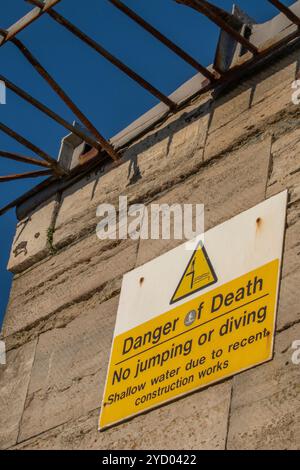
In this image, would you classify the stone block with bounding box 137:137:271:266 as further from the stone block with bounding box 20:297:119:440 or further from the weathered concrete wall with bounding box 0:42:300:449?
the stone block with bounding box 20:297:119:440

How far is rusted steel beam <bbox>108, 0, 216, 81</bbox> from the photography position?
6531mm

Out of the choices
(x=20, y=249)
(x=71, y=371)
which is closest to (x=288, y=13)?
(x=71, y=371)

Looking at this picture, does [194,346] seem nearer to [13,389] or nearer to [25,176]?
[13,389]

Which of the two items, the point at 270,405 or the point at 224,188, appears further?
the point at 224,188

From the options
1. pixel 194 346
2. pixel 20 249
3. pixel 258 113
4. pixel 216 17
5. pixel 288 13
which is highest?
pixel 216 17

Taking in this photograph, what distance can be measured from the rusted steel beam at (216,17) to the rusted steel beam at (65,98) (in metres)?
1.12

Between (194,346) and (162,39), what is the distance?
6.42 ft

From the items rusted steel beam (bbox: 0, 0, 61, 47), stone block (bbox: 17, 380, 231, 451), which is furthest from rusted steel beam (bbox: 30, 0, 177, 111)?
stone block (bbox: 17, 380, 231, 451)

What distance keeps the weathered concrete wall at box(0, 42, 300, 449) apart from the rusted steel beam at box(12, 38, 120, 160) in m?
0.14

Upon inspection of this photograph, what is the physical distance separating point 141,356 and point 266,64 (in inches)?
72.5

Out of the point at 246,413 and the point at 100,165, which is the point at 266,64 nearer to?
the point at 100,165

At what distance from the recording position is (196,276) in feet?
19.2

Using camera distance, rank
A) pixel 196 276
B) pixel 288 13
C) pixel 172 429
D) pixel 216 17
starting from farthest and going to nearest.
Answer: pixel 216 17, pixel 288 13, pixel 196 276, pixel 172 429
